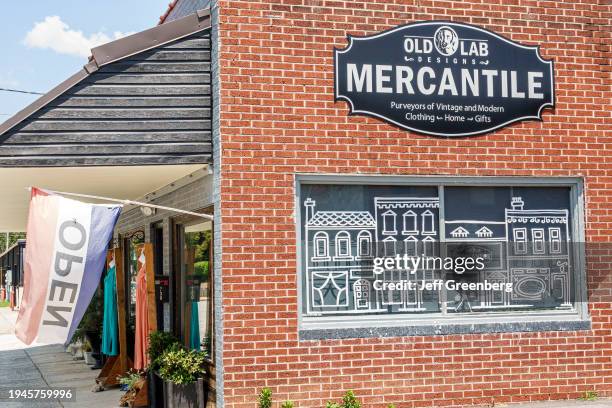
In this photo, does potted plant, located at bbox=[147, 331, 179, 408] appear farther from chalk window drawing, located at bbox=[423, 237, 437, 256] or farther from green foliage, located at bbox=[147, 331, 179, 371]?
chalk window drawing, located at bbox=[423, 237, 437, 256]

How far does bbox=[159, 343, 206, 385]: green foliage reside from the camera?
9.04 meters

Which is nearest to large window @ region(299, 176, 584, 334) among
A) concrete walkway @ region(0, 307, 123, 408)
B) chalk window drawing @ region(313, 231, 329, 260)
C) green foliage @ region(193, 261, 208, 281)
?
chalk window drawing @ region(313, 231, 329, 260)

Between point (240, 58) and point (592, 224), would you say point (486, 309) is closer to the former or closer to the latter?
point (592, 224)

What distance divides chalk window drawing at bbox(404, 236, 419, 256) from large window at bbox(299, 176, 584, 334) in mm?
11

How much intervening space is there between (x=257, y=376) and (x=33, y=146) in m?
3.27

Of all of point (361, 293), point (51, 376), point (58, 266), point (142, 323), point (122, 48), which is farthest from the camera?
point (51, 376)

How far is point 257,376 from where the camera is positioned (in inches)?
337

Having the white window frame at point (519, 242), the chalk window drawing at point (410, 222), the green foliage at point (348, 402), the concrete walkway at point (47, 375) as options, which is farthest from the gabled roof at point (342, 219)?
the concrete walkway at point (47, 375)

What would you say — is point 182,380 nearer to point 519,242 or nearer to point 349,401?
point 349,401

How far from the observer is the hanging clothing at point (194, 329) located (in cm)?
1014

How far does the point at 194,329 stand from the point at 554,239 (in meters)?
4.51

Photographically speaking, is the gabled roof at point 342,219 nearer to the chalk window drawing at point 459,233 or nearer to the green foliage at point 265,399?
the chalk window drawing at point 459,233

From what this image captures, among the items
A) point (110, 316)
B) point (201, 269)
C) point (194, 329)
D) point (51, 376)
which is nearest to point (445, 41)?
point (201, 269)

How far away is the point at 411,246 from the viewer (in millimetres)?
9289
